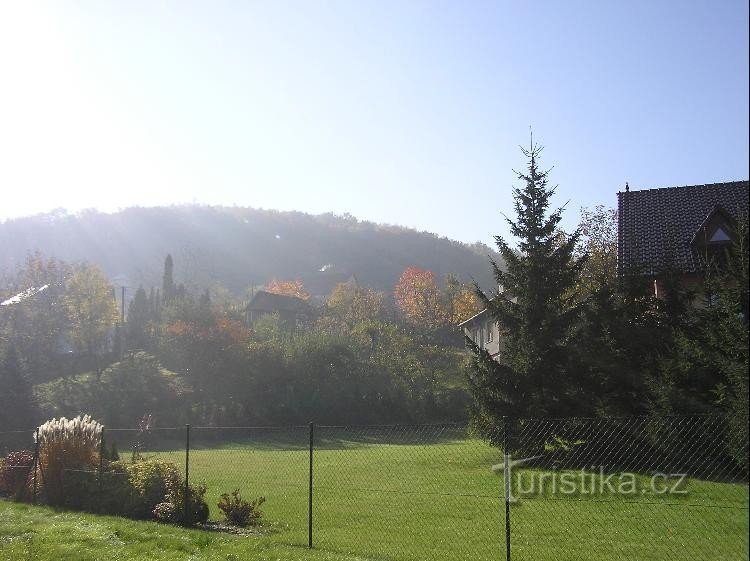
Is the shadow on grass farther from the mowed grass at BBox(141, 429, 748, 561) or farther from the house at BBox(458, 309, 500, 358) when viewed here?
the mowed grass at BBox(141, 429, 748, 561)

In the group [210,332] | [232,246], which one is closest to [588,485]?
[210,332]

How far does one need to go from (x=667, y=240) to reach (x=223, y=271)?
11065 cm

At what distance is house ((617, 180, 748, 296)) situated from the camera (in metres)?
23.0

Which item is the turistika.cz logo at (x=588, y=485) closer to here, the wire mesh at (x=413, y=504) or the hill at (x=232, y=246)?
the wire mesh at (x=413, y=504)

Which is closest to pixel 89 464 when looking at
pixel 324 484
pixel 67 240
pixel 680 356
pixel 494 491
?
pixel 324 484

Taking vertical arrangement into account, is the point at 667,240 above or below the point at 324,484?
above

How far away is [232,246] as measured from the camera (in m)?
139

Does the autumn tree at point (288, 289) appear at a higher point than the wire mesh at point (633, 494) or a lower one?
higher

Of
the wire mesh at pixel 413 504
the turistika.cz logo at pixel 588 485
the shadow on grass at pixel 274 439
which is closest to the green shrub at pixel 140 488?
the wire mesh at pixel 413 504

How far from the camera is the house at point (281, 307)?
78.0 m

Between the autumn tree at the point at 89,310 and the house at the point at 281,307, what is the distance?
60.2ft

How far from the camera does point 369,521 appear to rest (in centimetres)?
1304

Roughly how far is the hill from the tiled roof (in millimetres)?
88083

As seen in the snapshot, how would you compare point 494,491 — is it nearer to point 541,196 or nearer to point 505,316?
point 505,316
